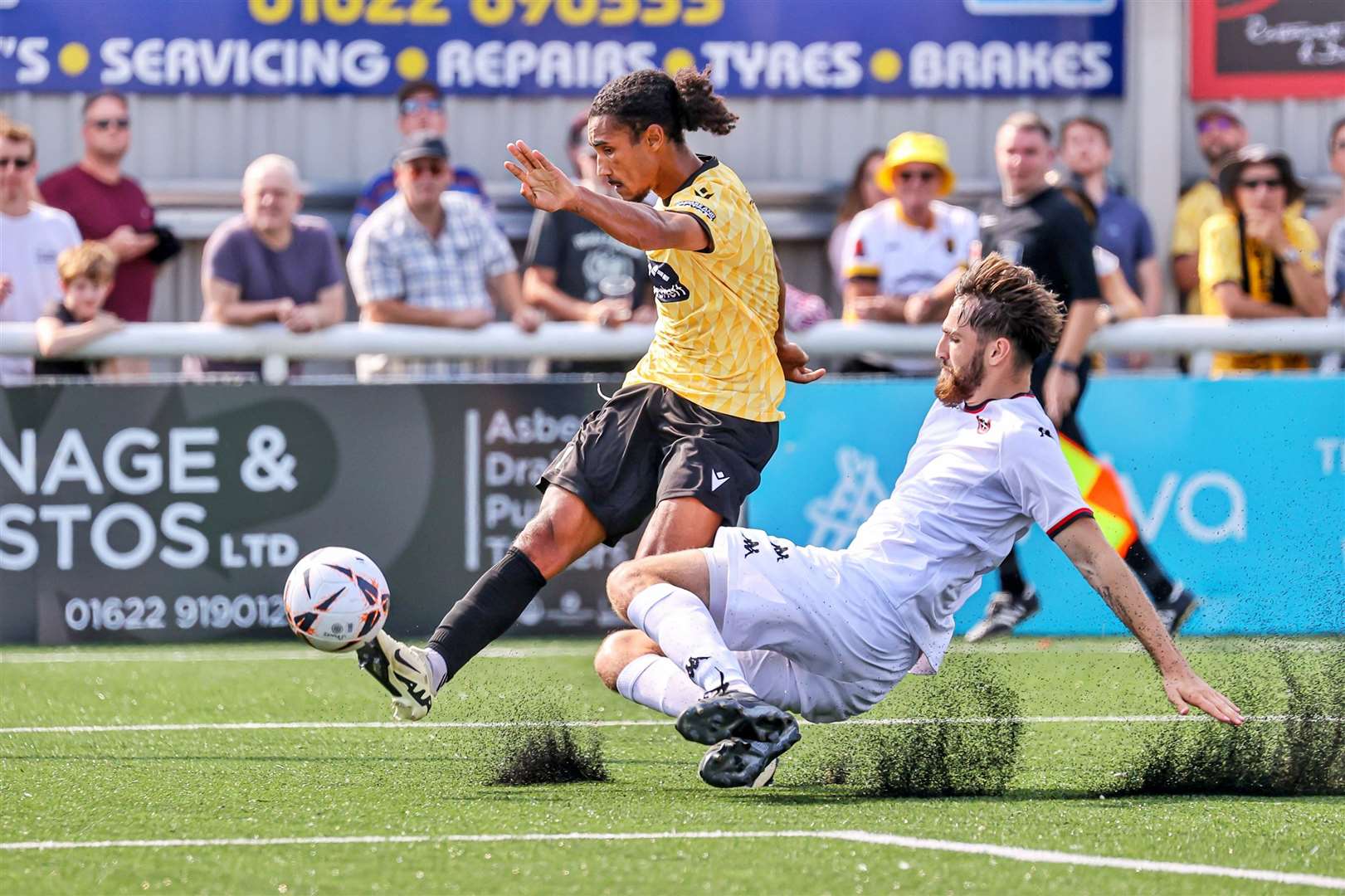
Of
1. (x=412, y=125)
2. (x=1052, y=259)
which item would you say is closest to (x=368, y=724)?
(x=1052, y=259)

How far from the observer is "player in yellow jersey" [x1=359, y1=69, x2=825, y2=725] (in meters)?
6.04

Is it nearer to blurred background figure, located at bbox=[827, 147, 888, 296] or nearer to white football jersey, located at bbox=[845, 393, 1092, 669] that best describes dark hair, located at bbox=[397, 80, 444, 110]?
blurred background figure, located at bbox=[827, 147, 888, 296]

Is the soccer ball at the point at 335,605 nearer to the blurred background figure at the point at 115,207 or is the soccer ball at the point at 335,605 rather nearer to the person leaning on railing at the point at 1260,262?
Answer: the blurred background figure at the point at 115,207

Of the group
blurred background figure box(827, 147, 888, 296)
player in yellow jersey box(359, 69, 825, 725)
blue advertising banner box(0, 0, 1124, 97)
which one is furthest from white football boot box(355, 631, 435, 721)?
blue advertising banner box(0, 0, 1124, 97)

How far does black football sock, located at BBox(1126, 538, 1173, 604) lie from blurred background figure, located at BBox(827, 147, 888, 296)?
9.74 feet

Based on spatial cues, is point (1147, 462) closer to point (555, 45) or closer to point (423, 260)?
point (423, 260)

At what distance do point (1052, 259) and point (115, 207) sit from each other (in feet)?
16.8

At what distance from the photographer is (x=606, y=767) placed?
6043 mm

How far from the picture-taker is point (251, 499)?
9750 mm

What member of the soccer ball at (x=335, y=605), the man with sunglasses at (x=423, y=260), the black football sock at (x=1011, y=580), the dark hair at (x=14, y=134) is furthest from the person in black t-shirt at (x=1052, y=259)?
the dark hair at (x=14, y=134)

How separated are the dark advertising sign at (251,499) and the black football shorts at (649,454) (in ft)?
11.3

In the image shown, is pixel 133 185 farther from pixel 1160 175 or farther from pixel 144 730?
pixel 1160 175

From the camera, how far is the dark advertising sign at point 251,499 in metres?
9.63

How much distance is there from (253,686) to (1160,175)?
310 inches
